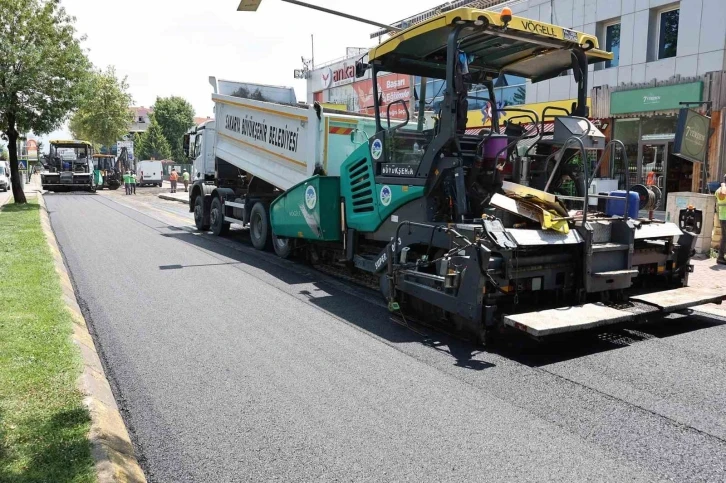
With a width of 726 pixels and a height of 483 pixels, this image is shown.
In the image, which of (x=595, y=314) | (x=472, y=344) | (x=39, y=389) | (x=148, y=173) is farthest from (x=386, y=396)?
(x=148, y=173)

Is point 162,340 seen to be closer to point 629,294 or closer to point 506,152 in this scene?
point 506,152

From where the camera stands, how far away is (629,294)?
627 cm

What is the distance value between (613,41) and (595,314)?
16007mm

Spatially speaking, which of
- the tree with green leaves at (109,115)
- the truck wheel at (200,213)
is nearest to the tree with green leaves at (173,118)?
the tree with green leaves at (109,115)

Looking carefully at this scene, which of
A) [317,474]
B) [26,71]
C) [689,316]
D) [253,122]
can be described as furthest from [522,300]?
[26,71]

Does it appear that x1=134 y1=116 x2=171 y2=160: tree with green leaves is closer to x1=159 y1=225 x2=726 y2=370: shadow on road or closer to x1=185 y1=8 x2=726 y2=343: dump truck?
x1=185 y1=8 x2=726 y2=343: dump truck

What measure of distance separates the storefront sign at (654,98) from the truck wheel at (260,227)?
1199 cm

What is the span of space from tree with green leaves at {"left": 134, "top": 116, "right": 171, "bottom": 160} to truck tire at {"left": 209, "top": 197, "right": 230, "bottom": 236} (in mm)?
61620

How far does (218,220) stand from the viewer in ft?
45.4

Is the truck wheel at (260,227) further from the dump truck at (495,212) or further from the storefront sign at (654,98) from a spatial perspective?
the storefront sign at (654,98)

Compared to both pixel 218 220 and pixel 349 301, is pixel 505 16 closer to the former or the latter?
pixel 349 301

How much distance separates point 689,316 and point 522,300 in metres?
2.25

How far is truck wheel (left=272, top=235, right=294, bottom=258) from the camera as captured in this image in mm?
10484

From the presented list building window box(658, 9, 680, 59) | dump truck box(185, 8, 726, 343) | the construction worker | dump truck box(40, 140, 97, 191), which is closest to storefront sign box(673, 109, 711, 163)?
the construction worker
